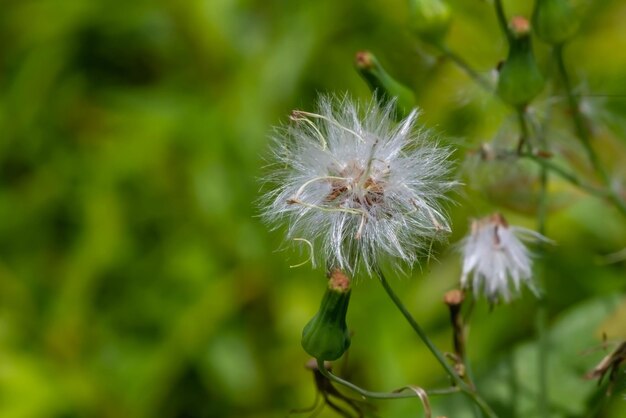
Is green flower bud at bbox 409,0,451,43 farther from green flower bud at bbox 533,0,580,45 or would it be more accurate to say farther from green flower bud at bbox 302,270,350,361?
green flower bud at bbox 302,270,350,361

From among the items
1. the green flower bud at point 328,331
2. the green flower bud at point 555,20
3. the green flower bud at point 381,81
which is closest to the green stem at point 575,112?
the green flower bud at point 555,20

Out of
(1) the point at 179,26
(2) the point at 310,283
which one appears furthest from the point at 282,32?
(2) the point at 310,283

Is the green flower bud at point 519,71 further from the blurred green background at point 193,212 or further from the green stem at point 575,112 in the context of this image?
the blurred green background at point 193,212

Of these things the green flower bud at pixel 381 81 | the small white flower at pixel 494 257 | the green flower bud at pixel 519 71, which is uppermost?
the green flower bud at pixel 381 81


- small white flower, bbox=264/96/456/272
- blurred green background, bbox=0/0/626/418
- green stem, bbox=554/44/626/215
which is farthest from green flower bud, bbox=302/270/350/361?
blurred green background, bbox=0/0/626/418

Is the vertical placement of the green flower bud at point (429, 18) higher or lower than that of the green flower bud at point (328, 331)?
higher

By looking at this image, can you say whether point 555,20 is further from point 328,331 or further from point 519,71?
point 328,331
